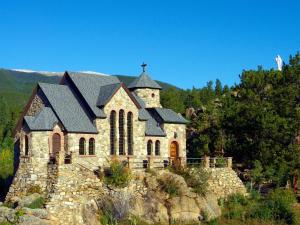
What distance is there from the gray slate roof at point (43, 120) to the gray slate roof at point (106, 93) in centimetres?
458

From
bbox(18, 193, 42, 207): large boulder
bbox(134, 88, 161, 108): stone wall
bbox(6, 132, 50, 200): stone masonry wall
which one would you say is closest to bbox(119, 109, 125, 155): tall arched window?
bbox(6, 132, 50, 200): stone masonry wall

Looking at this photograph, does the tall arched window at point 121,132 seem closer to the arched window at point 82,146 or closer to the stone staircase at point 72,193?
the arched window at point 82,146

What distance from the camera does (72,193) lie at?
115ft

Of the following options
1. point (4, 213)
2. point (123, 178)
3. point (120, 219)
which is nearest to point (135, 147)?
point (123, 178)

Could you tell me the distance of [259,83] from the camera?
4953cm

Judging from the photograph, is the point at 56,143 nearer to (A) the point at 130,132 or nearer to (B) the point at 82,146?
(B) the point at 82,146

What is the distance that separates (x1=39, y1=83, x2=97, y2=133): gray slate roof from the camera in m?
39.5

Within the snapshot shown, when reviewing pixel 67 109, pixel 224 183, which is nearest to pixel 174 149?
pixel 224 183

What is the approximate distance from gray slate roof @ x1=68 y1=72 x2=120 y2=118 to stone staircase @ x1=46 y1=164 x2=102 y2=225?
665cm

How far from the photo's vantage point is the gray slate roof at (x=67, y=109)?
39531mm

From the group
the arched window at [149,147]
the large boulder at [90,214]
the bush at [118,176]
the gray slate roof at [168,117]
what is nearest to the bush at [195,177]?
the bush at [118,176]

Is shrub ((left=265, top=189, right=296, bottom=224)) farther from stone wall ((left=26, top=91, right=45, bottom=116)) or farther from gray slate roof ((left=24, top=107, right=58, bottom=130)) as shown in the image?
stone wall ((left=26, top=91, right=45, bottom=116))

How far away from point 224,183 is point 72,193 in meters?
14.2

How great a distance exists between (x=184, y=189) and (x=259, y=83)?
16.9 meters
